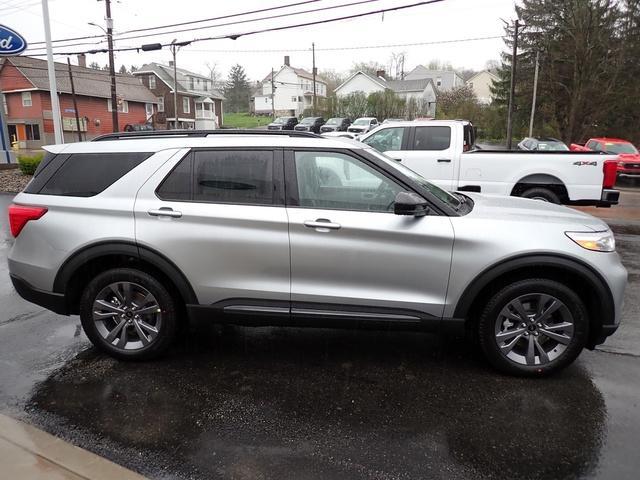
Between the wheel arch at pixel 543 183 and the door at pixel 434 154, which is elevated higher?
the door at pixel 434 154

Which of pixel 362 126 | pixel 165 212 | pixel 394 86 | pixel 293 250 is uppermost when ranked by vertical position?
pixel 394 86

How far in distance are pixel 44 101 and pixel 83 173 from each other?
44903 millimetres

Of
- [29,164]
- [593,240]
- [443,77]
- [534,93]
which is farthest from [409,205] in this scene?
[443,77]

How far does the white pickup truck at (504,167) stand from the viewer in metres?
8.02

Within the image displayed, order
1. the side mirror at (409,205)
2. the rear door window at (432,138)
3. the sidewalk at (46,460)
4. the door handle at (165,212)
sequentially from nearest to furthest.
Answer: the sidewalk at (46,460) → the side mirror at (409,205) → the door handle at (165,212) → the rear door window at (432,138)

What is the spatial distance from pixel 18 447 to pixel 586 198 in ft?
27.5

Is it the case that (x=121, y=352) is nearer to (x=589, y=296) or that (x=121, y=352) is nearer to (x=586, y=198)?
(x=589, y=296)

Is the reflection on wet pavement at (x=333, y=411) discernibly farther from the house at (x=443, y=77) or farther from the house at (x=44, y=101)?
the house at (x=443, y=77)

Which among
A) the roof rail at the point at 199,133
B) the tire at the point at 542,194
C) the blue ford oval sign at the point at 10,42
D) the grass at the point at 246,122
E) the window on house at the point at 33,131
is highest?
the grass at the point at 246,122

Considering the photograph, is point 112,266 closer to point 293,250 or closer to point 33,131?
point 293,250

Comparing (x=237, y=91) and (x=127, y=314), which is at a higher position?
(x=237, y=91)

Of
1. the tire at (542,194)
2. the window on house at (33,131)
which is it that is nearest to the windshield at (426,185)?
the tire at (542,194)

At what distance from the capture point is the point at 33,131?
42.3m

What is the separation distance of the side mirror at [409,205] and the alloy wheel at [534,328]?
0.92 m
